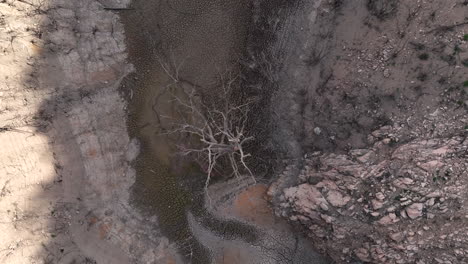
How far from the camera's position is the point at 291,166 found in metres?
10.1

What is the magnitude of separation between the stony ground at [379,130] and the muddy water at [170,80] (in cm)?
169

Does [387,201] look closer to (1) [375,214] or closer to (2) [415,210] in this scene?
(1) [375,214]

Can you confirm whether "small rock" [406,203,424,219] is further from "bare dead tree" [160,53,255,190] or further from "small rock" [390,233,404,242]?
"bare dead tree" [160,53,255,190]

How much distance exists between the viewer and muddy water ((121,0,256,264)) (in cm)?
1020

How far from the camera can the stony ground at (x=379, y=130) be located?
8.36 metres

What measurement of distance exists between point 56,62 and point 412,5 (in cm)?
889

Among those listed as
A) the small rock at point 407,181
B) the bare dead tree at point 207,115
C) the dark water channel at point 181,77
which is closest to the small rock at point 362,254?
the small rock at point 407,181

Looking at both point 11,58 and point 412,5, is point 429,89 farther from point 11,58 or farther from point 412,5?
point 11,58

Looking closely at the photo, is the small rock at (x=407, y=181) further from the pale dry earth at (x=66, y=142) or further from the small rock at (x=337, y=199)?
the pale dry earth at (x=66, y=142)

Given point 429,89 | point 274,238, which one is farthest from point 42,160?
point 429,89

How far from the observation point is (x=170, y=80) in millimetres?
10359

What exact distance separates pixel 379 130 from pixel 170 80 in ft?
18.6

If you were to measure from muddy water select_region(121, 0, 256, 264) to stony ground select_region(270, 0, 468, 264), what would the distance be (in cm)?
169

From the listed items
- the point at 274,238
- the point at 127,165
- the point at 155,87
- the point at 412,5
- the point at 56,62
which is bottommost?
the point at 274,238
